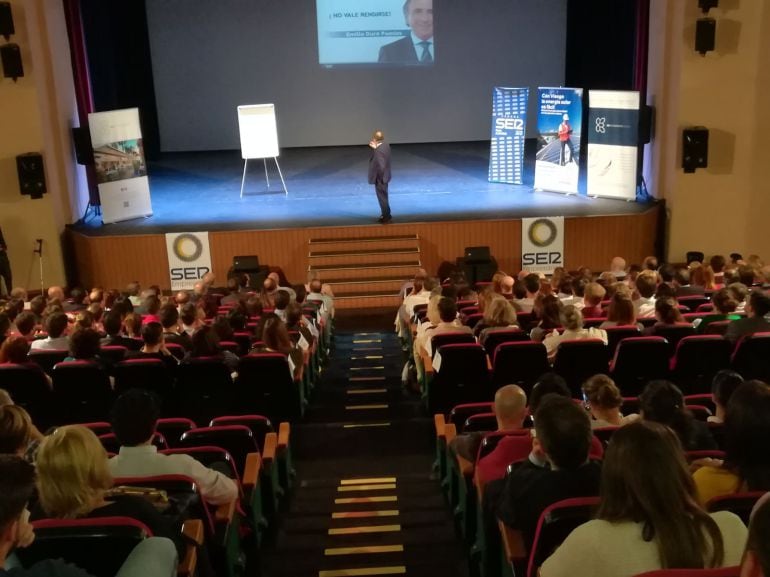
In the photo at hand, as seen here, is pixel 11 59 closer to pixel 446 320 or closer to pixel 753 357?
pixel 446 320

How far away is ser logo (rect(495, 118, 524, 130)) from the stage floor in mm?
915

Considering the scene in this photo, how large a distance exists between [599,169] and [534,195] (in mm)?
1037

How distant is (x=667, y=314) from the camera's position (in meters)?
6.26

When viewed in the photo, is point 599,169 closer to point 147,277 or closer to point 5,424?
point 147,277

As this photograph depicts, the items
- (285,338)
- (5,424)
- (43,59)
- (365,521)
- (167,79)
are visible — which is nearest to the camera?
(5,424)

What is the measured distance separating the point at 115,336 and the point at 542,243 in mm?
6750

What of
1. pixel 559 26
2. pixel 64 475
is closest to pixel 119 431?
pixel 64 475

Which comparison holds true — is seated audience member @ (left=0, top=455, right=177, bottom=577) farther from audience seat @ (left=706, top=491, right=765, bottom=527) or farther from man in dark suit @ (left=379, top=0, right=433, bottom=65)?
man in dark suit @ (left=379, top=0, right=433, bottom=65)

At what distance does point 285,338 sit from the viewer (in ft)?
20.7

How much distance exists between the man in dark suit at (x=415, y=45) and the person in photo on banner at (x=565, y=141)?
3809mm

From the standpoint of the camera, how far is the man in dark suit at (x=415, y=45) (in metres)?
15.3

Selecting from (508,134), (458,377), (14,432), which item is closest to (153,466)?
(14,432)

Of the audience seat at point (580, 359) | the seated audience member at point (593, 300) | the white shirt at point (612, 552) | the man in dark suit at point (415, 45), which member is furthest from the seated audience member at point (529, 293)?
the man in dark suit at point (415, 45)

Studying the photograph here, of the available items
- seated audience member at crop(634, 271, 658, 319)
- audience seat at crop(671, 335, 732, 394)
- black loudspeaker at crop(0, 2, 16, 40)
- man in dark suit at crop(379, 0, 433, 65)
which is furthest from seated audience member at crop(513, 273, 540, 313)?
man in dark suit at crop(379, 0, 433, 65)
